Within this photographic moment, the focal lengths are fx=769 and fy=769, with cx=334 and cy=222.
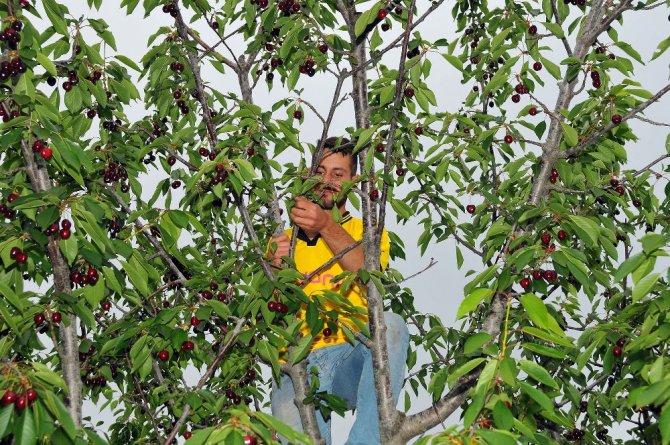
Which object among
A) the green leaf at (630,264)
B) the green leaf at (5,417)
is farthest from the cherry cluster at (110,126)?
the green leaf at (630,264)

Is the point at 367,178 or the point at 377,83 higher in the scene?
the point at 377,83

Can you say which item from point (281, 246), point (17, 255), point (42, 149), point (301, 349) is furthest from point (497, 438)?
point (281, 246)

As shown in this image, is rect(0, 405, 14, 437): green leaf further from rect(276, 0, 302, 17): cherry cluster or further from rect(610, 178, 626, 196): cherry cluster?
rect(610, 178, 626, 196): cherry cluster

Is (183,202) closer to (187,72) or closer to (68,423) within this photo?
(187,72)

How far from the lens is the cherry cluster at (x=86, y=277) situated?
473 centimetres

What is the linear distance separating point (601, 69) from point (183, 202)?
340 centimetres

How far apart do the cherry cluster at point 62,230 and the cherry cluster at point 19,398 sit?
A: 128 cm

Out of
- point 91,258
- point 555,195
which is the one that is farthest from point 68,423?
point 555,195

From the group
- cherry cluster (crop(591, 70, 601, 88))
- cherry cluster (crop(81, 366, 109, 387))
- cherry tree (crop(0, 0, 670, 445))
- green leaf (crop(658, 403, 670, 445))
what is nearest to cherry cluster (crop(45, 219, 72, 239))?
cherry tree (crop(0, 0, 670, 445))

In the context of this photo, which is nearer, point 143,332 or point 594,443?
point 143,332

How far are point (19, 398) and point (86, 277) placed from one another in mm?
1738

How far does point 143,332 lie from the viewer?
5.39 meters

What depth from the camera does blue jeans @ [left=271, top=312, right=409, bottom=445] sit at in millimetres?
5430

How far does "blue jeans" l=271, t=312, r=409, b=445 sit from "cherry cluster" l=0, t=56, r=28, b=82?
8.90 feet
